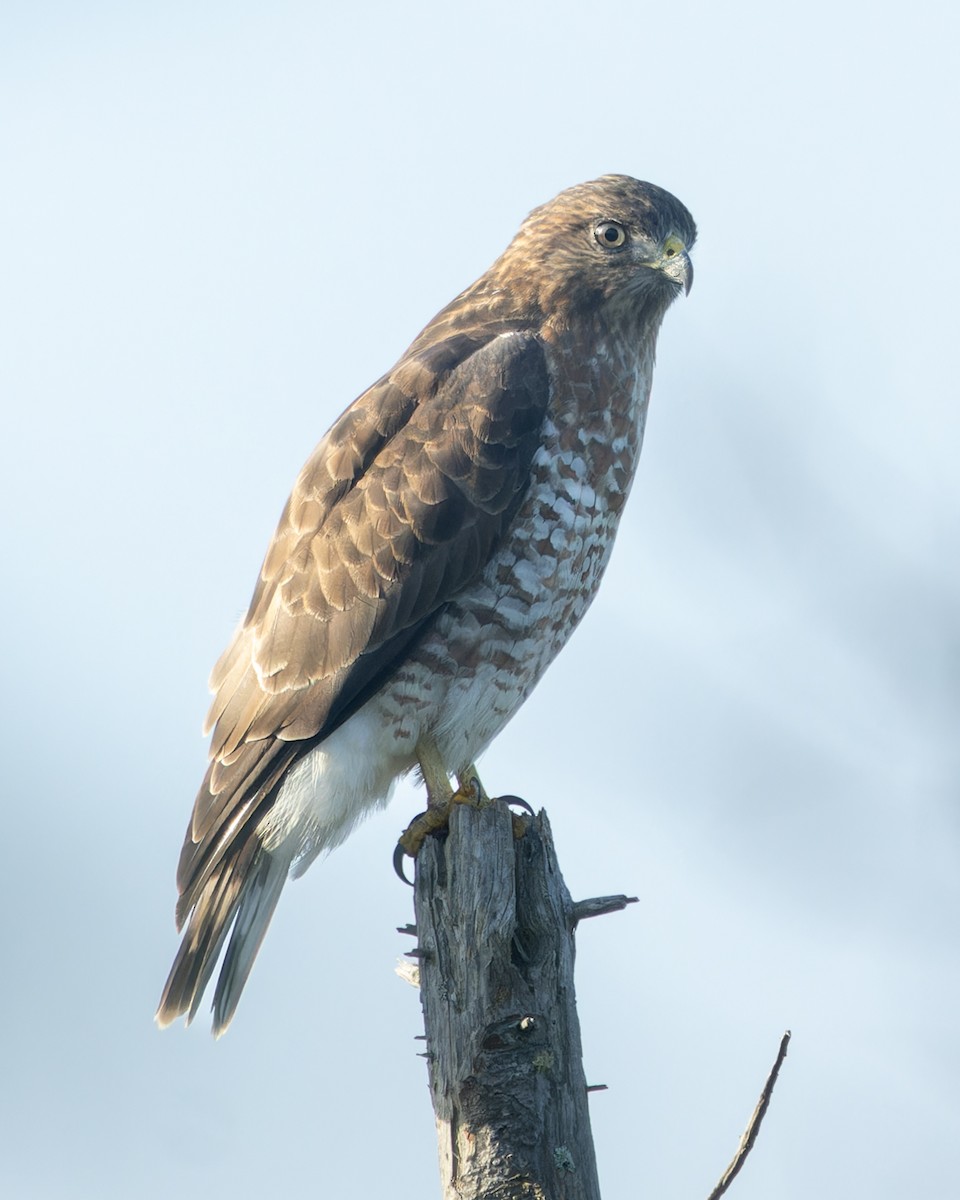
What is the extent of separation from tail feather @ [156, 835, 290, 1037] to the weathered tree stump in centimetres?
111

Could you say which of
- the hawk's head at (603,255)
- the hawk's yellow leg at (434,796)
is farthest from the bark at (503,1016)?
the hawk's head at (603,255)

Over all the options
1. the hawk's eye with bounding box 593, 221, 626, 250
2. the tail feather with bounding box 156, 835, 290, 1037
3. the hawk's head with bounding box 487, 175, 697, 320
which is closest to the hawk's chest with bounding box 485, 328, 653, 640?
the hawk's head with bounding box 487, 175, 697, 320

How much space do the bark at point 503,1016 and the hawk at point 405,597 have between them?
911 mm

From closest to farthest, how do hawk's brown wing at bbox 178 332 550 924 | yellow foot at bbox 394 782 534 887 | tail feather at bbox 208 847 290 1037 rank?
yellow foot at bbox 394 782 534 887, hawk's brown wing at bbox 178 332 550 924, tail feather at bbox 208 847 290 1037

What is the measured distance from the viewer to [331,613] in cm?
501

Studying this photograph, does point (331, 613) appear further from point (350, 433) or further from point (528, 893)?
point (528, 893)

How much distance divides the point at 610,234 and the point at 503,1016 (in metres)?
2.93

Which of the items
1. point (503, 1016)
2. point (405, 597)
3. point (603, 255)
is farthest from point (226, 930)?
point (603, 255)

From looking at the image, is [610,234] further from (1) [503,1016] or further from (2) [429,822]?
(1) [503,1016]

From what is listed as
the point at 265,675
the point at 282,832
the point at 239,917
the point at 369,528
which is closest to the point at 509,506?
the point at 369,528

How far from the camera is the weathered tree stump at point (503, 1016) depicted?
3.70 m

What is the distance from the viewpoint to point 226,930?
5.14 m

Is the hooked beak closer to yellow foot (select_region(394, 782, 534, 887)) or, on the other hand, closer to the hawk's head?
the hawk's head

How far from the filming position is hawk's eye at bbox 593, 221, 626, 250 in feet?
18.3
